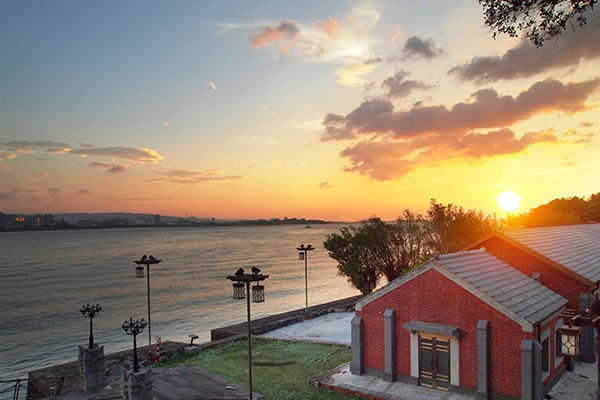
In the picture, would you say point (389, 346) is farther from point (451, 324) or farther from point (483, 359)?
point (483, 359)

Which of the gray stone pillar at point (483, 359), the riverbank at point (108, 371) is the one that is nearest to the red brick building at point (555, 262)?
the gray stone pillar at point (483, 359)

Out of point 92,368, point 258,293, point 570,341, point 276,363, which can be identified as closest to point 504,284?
point 570,341

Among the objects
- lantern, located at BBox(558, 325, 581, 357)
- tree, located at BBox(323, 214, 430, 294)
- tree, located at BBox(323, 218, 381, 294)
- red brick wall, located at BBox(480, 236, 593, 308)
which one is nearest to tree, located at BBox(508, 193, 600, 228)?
tree, located at BBox(323, 214, 430, 294)

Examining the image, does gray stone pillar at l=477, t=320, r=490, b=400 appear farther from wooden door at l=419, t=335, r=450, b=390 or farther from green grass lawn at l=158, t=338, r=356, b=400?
green grass lawn at l=158, t=338, r=356, b=400

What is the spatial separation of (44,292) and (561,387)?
83273 millimetres

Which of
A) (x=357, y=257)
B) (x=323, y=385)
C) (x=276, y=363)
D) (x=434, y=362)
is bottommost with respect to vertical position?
(x=276, y=363)

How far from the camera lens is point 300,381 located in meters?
21.0

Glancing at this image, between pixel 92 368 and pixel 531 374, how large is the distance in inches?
767

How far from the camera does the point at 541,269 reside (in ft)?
76.5

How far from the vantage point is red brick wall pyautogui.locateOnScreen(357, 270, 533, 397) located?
17219 millimetres

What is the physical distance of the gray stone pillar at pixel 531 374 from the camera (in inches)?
651

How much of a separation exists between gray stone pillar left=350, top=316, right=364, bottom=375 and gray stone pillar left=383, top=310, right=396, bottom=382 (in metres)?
1.24

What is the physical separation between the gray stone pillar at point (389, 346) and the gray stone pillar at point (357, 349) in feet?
4.06

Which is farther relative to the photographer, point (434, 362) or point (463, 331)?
point (434, 362)
